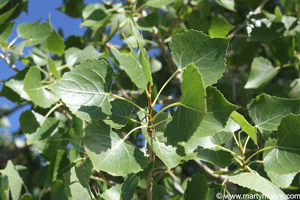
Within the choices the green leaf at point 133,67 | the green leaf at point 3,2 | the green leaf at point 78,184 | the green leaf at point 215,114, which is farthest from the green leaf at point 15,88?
the green leaf at point 215,114

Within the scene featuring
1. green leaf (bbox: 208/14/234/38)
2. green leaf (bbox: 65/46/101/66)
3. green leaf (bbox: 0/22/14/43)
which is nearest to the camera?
green leaf (bbox: 0/22/14/43)

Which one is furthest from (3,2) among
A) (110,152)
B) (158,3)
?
(110,152)

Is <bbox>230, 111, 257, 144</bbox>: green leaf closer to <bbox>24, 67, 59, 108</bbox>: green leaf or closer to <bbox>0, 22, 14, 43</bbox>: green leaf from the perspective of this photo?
<bbox>24, 67, 59, 108</bbox>: green leaf

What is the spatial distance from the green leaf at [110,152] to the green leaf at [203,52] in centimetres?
25

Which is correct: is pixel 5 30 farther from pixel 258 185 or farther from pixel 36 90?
pixel 258 185

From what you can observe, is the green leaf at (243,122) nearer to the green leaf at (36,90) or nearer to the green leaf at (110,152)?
the green leaf at (110,152)

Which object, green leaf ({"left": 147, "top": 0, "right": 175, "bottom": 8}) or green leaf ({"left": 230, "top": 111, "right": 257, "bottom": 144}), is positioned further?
green leaf ({"left": 147, "top": 0, "right": 175, "bottom": 8})

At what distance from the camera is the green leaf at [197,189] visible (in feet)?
3.01

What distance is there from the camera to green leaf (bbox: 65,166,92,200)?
874mm

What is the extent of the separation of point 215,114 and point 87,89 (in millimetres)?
312

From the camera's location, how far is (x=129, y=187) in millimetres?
920

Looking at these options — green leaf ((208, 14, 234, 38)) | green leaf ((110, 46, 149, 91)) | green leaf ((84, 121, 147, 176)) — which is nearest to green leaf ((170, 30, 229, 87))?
green leaf ((110, 46, 149, 91))

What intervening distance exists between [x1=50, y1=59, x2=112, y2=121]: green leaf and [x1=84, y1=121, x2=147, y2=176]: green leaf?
4 centimetres

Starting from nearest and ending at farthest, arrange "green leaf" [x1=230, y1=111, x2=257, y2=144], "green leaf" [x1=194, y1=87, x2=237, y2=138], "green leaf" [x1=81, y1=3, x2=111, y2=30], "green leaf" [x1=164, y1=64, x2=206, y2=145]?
"green leaf" [x1=164, y1=64, x2=206, y2=145] < "green leaf" [x1=194, y1=87, x2=237, y2=138] < "green leaf" [x1=230, y1=111, x2=257, y2=144] < "green leaf" [x1=81, y1=3, x2=111, y2=30]
